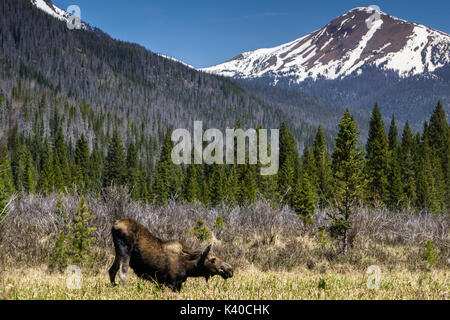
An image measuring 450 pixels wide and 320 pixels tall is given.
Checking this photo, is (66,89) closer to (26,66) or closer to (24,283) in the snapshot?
(26,66)

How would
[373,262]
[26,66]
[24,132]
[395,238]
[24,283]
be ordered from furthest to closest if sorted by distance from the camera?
[26,66] → [24,132] → [395,238] → [373,262] → [24,283]

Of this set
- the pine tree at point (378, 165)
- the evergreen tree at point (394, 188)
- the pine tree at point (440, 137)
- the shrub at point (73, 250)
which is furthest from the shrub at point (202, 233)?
the pine tree at point (440, 137)

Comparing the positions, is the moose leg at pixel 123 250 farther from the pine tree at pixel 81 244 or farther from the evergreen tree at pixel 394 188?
the evergreen tree at pixel 394 188

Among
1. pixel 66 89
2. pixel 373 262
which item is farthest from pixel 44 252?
pixel 66 89

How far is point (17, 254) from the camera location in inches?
394

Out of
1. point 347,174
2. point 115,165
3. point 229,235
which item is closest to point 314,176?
point 115,165

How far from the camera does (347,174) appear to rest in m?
15.2

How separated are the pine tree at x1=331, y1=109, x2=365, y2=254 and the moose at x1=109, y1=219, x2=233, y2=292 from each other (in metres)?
10.0

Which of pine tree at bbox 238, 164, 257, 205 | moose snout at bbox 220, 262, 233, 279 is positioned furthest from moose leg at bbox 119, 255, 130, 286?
pine tree at bbox 238, 164, 257, 205

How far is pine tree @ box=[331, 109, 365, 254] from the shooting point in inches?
581

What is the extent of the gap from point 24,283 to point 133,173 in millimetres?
73258

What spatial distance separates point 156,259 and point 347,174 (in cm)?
1109

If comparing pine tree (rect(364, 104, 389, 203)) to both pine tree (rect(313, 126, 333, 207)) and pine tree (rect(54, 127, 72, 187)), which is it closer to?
Result: pine tree (rect(313, 126, 333, 207))

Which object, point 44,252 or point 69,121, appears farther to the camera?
point 69,121
